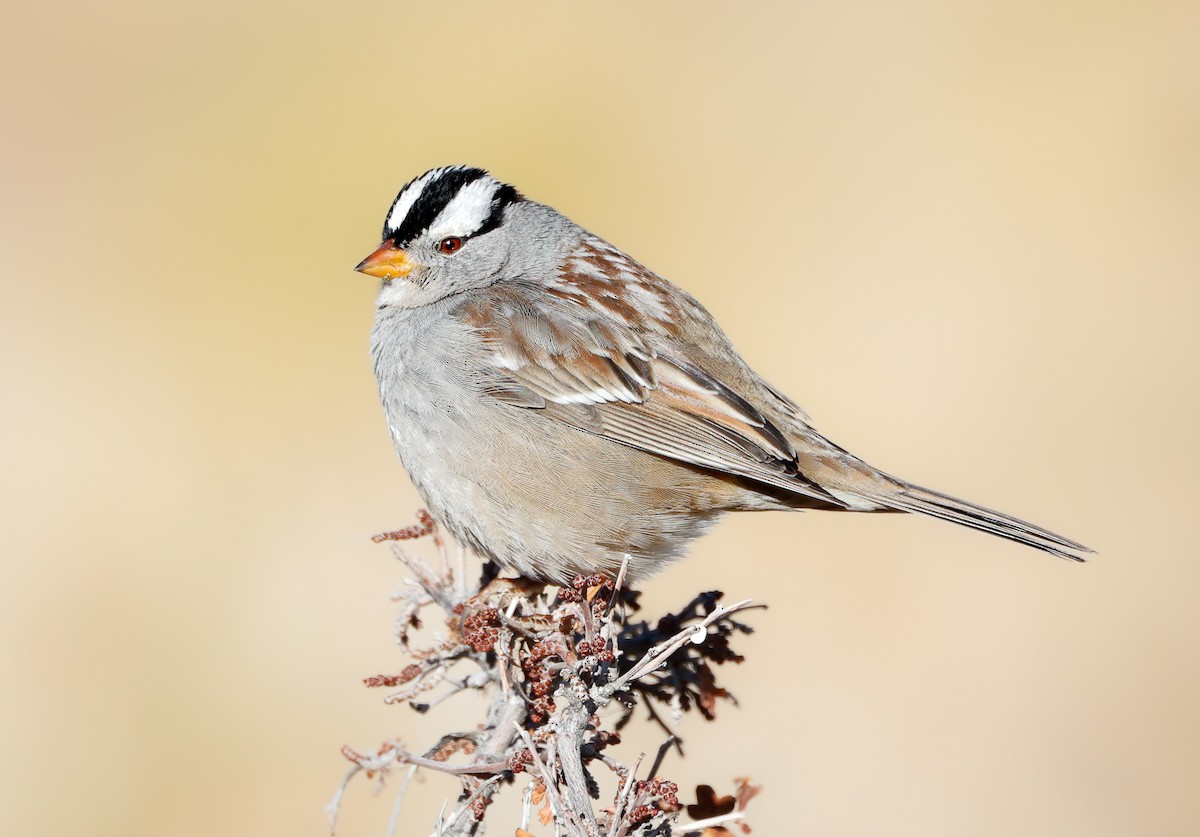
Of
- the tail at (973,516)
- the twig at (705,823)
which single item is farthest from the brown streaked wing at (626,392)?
the twig at (705,823)

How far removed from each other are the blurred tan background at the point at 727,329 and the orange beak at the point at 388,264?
209 cm

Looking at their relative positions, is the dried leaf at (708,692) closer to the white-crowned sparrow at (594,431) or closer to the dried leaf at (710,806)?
the dried leaf at (710,806)

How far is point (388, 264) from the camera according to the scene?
171 inches

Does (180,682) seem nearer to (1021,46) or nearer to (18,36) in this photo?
(18,36)

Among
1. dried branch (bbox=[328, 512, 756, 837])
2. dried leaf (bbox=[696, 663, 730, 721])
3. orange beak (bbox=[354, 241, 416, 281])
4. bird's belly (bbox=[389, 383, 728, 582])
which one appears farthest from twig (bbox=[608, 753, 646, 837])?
orange beak (bbox=[354, 241, 416, 281])

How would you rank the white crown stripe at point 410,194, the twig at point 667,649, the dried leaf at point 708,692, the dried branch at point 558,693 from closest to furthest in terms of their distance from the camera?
the dried branch at point 558,693, the twig at point 667,649, the dried leaf at point 708,692, the white crown stripe at point 410,194

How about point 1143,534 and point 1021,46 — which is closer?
point 1143,534

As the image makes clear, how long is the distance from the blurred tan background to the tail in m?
1.88

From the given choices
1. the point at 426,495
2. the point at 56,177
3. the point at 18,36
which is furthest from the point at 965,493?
the point at 18,36

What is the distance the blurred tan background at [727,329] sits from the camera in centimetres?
591

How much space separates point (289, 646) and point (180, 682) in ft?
1.83

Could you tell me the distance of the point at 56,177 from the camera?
8.67 metres

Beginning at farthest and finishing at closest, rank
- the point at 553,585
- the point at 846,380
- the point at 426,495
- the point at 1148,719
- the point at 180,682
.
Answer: the point at 846,380
the point at 180,682
the point at 1148,719
the point at 553,585
the point at 426,495

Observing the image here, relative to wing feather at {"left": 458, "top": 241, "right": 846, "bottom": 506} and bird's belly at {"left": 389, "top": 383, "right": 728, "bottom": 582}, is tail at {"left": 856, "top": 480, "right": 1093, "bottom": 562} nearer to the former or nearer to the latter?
wing feather at {"left": 458, "top": 241, "right": 846, "bottom": 506}
